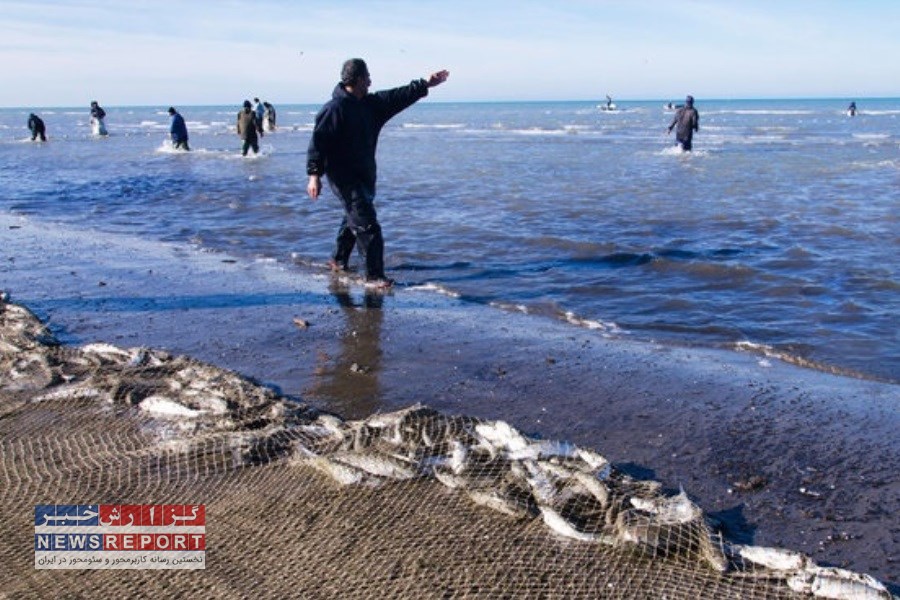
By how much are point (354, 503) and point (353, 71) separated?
5.29 m

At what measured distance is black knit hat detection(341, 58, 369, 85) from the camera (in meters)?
7.70

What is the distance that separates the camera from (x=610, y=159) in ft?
84.5

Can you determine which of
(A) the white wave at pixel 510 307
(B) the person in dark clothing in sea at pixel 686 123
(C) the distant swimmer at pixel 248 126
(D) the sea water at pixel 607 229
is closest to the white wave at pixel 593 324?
(D) the sea water at pixel 607 229

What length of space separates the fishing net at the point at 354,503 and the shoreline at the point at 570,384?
48cm

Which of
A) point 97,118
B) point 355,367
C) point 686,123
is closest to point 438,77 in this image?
point 355,367

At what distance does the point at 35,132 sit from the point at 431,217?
33.2m

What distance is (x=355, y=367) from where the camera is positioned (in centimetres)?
575

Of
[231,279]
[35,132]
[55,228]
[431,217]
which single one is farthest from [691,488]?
[35,132]

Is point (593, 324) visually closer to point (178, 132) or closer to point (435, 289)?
point (435, 289)

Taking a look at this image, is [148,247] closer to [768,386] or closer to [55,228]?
[55,228]

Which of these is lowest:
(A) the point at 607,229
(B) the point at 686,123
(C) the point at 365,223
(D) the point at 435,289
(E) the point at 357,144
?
(D) the point at 435,289

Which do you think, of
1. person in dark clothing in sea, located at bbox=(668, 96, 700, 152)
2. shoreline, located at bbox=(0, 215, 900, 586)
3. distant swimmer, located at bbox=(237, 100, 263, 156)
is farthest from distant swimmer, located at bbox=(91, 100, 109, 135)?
shoreline, located at bbox=(0, 215, 900, 586)

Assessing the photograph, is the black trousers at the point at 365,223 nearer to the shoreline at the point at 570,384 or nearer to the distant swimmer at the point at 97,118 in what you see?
the shoreline at the point at 570,384

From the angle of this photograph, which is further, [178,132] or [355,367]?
[178,132]
